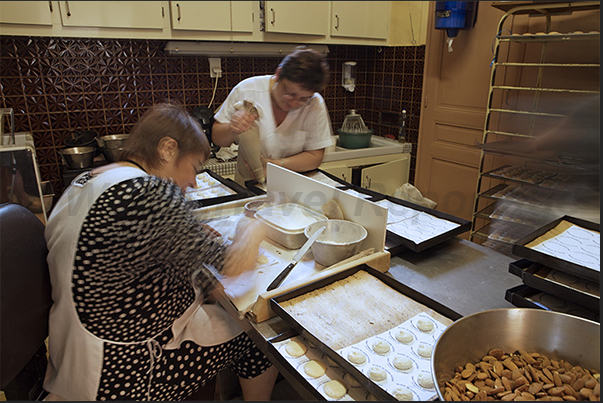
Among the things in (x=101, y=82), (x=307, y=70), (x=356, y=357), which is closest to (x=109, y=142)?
(x=101, y=82)

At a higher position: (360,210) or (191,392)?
(360,210)

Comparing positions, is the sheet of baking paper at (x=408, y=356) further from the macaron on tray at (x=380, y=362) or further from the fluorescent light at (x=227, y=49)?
the fluorescent light at (x=227, y=49)

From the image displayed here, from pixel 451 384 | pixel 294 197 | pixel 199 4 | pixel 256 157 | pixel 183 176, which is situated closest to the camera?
pixel 451 384

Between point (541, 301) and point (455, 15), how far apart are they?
2.22 metres

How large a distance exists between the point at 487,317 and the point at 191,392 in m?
0.88

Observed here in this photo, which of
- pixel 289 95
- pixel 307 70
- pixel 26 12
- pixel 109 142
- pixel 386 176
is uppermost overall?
pixel 26 12

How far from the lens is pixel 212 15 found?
2508mm

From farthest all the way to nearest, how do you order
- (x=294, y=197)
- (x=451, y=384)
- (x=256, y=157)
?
(x=256, y=157), (x=294, y=197), (x=451, y=384)

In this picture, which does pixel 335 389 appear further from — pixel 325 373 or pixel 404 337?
pixel 404 337

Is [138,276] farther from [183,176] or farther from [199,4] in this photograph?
[199,4]

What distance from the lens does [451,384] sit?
28.9 inches


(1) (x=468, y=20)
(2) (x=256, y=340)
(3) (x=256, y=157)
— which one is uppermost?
(1) (x=468, y=20)

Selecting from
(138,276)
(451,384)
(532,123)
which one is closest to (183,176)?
(138,276)

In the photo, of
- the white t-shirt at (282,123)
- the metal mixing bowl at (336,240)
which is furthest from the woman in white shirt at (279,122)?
the metal mixing bowl at (336,240)
